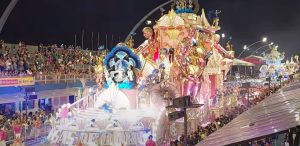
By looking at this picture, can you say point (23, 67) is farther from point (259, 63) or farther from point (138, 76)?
point (259, 63)

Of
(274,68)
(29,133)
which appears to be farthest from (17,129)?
(274,68)

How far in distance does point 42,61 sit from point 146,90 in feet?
39.1

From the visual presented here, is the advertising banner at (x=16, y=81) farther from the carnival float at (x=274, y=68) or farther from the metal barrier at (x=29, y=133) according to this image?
the carnival float at (x=274, y=68)

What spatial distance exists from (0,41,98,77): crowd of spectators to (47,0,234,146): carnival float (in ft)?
19.5

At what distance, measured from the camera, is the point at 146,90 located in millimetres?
21734

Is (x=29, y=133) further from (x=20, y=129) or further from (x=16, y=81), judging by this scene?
(x=16, y=81)

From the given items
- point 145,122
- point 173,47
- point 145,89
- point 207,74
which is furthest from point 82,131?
point 207,74

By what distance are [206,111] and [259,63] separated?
66.0 metres

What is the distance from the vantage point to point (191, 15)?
2852 cm

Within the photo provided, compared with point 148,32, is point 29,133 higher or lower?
lower

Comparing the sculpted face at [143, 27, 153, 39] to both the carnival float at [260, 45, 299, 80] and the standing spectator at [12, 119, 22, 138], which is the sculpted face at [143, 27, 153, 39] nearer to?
the standing spectator at [12, 119, 22, 138]

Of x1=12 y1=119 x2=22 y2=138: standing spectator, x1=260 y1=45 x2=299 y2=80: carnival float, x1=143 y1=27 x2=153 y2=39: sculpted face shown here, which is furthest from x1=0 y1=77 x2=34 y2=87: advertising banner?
x1=260 y1=45 x2=299 y2=80: carnival float

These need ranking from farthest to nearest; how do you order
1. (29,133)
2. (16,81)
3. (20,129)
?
(16,81) → (29,133) → (20,129)

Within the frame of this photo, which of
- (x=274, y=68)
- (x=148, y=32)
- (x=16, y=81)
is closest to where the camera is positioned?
(x=16, y=81)
